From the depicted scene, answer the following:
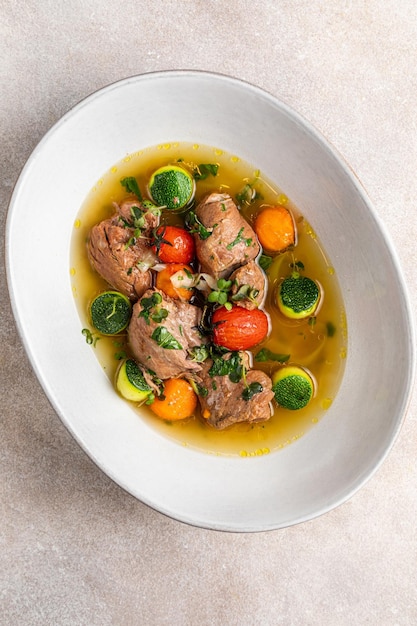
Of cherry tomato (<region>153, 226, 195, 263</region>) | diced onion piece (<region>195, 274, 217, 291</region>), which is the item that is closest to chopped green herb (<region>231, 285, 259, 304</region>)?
diced onion piece (<region>195, 274, 217, 291</region>)

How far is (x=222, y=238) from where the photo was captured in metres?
2.92

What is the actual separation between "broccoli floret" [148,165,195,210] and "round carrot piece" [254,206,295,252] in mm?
445

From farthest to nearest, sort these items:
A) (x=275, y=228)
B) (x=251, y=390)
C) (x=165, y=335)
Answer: (x=275, y=228) → (x=251, y=390) → (x=165, y=335)

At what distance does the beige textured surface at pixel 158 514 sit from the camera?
300 centimetres

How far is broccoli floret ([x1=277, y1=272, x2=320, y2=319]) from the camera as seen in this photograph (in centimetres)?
303

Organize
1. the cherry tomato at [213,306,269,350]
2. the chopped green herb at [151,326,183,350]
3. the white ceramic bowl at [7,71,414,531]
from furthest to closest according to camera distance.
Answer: the cherry tomato at [213,306,269,350]
the chopped green herb at [151,326,183,350]
the white ceramic bowl at [7,71,414,531]

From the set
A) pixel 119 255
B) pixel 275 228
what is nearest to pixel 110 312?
pixel 119 255

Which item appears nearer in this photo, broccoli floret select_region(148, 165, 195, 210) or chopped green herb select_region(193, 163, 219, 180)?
broccoli floret select_region(148, 165, 195, 210)

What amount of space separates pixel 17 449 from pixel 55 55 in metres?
2.16

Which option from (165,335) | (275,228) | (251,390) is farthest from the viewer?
(275,228)

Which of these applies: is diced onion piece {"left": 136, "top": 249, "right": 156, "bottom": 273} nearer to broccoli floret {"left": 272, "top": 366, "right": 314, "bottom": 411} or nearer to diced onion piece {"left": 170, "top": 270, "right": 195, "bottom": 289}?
diced onion piece {"left": 170, "top": 270, "right": 195, "bottom": 289}

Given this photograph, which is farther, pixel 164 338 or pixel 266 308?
pixel 266 308

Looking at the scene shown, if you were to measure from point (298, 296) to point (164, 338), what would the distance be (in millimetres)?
775

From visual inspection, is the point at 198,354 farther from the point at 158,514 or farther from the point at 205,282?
the point at 158,514
